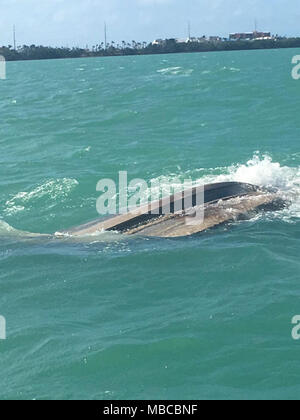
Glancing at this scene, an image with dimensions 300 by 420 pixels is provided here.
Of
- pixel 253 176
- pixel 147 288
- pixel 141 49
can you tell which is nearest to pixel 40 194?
pixel 253 176

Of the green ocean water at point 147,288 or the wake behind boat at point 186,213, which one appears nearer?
the green ocean water at point 147,288

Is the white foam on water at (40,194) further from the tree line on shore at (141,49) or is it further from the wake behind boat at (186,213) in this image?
the tree line on shore at (141,49)

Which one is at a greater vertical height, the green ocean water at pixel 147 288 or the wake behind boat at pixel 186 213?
the wake behind boat at pixel 186 213

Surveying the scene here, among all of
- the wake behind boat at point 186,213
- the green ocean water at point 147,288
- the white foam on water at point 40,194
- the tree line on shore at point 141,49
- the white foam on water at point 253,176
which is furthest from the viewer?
the tree line on shore at point 141,49

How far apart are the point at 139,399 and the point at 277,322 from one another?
3.43m

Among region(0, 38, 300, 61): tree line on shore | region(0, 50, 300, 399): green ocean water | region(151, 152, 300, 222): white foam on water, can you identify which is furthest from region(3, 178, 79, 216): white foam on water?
region(0, 38, 300, 61): tree line on shore

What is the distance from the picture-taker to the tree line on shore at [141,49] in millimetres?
155250

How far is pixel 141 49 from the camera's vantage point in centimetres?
16438

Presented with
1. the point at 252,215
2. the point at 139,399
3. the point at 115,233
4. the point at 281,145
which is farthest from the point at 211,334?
the point at 281,145

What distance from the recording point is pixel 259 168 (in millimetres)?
24875

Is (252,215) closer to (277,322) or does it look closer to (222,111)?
(277,322)

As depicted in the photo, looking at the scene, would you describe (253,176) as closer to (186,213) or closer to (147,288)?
(186,213)

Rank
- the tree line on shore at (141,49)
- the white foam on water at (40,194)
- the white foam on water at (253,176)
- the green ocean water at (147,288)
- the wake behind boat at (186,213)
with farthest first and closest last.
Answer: the tree line on shore at (141,49) → the white foam on water at (40,194) → the white foam on water at (253,176) → the wake behind boat at (186,213) → the green ocean water at (147,288)

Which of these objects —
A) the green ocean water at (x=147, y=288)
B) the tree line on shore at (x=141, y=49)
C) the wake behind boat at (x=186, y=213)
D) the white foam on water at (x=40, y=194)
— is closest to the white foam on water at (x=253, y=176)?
the green ocean water at (x=147, y=288)
